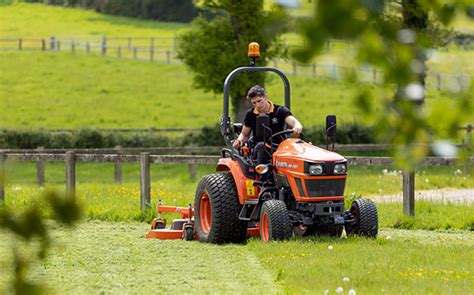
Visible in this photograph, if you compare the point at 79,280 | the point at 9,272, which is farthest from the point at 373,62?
the point at 79,280

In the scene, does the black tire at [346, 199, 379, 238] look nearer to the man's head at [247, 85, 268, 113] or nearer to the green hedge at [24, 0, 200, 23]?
the man's head at [247, 85, 268, 113]

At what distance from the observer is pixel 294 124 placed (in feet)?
33.8

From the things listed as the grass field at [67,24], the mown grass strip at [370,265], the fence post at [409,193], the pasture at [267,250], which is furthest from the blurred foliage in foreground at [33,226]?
the grass field at [67,24]

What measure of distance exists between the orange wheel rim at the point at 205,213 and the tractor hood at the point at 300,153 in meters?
1.02

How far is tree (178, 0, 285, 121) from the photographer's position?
25.0m

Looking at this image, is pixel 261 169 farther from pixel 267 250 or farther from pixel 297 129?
pixel 267 250

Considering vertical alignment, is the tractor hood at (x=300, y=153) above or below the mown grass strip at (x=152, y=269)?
above

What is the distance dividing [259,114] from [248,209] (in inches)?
38.1

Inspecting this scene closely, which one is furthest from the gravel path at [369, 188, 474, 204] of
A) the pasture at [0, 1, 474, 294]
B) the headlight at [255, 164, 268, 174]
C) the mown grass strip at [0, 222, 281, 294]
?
the mown grass strip at [0, 222, 281, 294]

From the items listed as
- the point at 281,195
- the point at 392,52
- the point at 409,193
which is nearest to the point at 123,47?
the point at 409,193

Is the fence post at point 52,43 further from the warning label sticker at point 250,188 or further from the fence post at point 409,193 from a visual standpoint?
the warning label sticker at point 250,188

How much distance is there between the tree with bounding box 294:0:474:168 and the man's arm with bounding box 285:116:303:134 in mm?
8020

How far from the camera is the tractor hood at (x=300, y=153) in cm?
1003

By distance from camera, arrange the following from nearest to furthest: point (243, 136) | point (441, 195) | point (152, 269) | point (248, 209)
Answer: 1. point (152, 269)
2. point (248, 209)
3. point (243, 136)
4. point (441, 195)
